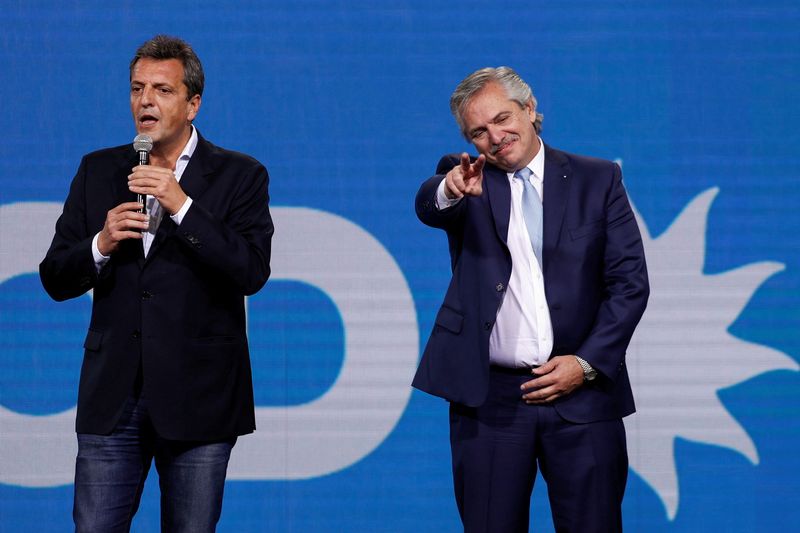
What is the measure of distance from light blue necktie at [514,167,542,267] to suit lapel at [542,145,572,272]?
0.02m

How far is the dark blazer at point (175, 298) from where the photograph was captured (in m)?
2.13

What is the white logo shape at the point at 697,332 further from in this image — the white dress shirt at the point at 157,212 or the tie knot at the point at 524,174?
the white dress shirt at the point at 157,212

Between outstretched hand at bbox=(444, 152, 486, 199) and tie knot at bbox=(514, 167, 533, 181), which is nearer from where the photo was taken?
outstretched hand at bbox=(444, 152, 486, 199)

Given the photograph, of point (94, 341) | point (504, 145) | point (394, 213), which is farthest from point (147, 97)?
point (394, 213)

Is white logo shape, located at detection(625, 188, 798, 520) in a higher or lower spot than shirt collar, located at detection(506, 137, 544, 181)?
lower

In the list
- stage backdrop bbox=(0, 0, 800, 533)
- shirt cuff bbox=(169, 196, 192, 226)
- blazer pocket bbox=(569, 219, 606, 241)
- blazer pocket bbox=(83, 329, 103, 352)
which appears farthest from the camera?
stage backdrop bbox=(0, 0, 800, 533)

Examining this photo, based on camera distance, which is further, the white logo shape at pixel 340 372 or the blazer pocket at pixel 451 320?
the white logo shape at pixel 340 372

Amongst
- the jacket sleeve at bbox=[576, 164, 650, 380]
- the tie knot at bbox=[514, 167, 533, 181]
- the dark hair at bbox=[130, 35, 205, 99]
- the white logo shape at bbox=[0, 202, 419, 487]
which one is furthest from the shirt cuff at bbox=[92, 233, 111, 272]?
the white logo shape at bbox=[0, 202, 419, 487]

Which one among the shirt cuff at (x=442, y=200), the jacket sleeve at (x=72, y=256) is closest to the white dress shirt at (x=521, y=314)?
the shirt cuff at (x=442, y=200)

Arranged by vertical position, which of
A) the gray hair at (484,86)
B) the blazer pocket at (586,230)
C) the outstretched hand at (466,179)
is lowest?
the blazer pocket at (586,230)

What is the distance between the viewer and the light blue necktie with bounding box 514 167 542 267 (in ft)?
7.59

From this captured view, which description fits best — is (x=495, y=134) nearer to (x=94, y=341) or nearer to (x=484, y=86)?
(x=484, y=86)

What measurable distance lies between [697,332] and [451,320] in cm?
127

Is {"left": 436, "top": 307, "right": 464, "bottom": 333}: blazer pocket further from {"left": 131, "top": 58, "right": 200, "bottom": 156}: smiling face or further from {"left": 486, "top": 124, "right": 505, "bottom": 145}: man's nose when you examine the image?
{"left": 131, "top": 58, "right": 200, "bottom": 156}: smiling face
